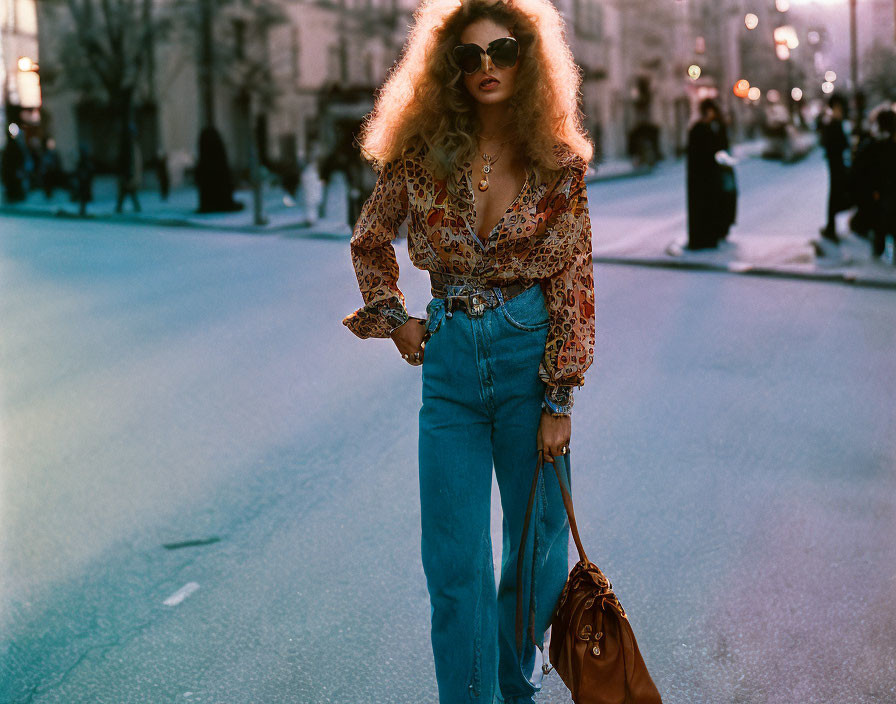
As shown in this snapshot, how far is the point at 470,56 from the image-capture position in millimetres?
2623

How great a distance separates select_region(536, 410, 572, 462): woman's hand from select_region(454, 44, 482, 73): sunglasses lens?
2.78 feet

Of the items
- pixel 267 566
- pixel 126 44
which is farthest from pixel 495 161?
pixel 126 44

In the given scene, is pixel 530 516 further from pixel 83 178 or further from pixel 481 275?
pixel 83 178

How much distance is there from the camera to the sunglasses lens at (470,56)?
2.62m

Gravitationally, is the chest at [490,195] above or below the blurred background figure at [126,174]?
below

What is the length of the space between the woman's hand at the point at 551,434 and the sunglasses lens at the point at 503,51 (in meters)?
0.84

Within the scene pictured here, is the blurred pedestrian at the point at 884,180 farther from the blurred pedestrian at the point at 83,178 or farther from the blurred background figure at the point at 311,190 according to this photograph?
the blurred pedestrian at the point at 83,178

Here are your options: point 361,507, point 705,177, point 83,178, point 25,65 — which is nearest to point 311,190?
point 25,65

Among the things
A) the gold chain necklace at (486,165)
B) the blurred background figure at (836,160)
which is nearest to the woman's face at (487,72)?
the gold chain necklace at (486,165)

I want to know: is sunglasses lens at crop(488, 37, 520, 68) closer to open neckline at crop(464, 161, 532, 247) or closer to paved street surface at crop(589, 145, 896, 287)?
open neckline at crop(464, 161, 532, 247)

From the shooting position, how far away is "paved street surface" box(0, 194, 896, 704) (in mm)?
3434

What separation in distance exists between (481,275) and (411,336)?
0.78 ft

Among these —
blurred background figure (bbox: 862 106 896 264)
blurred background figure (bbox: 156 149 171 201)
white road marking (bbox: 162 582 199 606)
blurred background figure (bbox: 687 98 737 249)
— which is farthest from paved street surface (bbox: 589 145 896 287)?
blurred background figure (bbox: 156 149 171 201)

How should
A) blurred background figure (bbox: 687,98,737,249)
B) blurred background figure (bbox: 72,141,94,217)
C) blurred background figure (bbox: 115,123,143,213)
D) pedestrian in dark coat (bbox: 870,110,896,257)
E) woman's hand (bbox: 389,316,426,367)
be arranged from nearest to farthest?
woman's hand (bbox: 389,316,426,367) < pedestrian in dark coat (bbox: 870,110,896,257) < blurred background figure (bbox: 687,98,737,249) < blurred background figure (bbox: 72,141,94,217) < blurred background figure (bbox: 115,123,143,213)
